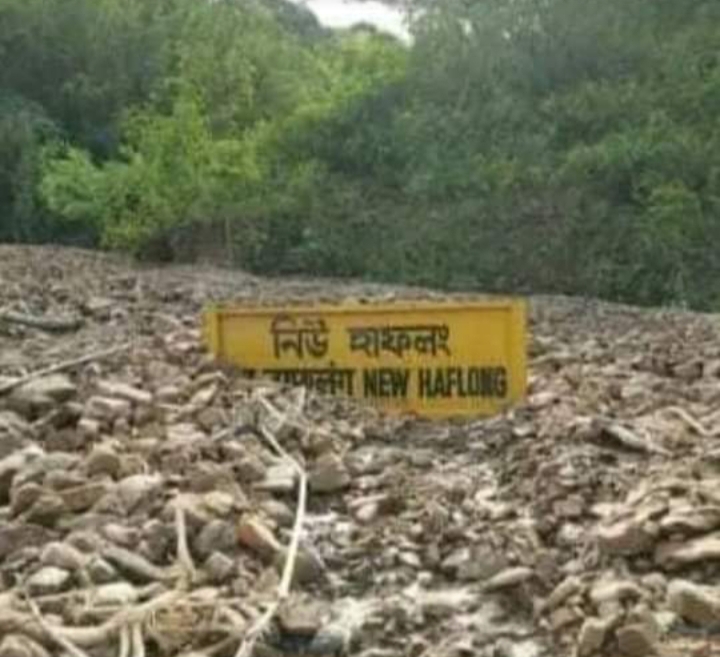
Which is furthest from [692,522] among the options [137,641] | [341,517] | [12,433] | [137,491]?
[12,433]

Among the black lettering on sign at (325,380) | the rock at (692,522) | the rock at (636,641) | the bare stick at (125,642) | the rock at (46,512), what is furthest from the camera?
the black lettering on sign at (325,380)

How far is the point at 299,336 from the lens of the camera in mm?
5809

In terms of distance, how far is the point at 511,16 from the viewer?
1335cm

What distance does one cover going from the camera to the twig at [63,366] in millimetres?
5414

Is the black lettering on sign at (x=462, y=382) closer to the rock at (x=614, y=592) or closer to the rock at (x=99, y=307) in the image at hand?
the rock at (x=614, y=592)

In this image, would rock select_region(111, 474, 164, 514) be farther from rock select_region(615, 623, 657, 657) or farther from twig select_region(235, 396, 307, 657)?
rock select_region(615, 623, 657, 657)

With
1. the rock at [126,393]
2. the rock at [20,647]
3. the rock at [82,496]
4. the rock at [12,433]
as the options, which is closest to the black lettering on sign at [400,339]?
the rock at [126,393]

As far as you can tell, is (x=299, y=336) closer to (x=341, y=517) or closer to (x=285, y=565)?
(x=341, y=517)

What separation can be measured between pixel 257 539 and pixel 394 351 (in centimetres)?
199

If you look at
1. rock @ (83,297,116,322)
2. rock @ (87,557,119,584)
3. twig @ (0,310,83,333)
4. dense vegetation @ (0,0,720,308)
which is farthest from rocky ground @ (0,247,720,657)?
dense vegetation @ (0,0,720,308)

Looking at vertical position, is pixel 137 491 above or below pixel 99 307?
below

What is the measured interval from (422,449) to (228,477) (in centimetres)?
104

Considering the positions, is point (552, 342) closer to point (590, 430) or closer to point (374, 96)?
point (590, 430)

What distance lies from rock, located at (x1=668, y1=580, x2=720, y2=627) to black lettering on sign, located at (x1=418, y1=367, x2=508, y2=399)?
234 cm
